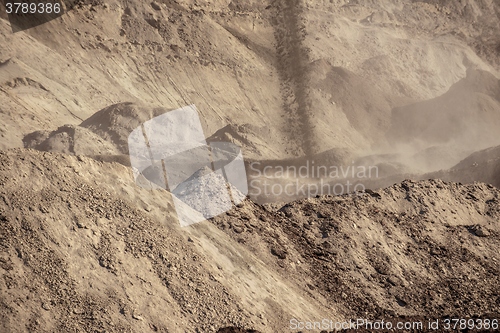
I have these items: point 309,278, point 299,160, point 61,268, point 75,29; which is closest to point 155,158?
point 299,160

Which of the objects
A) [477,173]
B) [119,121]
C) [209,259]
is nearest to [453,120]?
[477,173]

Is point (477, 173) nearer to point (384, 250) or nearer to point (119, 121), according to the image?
point (384, 250)

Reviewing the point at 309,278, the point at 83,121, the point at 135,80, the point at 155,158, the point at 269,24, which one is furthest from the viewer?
the point at 269,24

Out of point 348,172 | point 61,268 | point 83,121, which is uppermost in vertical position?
point 61,268

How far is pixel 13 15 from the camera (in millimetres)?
33062

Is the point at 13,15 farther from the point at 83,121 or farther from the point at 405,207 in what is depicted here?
the point at 405,207

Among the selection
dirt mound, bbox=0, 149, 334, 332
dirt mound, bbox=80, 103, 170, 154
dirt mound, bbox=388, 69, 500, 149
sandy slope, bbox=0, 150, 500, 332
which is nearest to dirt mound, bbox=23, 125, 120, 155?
dirt mound, bbox=80, 103, 170, 154

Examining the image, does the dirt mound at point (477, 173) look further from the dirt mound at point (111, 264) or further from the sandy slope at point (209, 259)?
the dirt mound at point (111, 264)

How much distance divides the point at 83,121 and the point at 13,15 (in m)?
6.75

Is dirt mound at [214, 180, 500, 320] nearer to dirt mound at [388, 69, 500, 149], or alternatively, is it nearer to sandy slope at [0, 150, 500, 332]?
sandy slope at [0, 150, 500, 332]

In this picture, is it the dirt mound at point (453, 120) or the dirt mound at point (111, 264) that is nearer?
the dirt mound at point (111, 264)

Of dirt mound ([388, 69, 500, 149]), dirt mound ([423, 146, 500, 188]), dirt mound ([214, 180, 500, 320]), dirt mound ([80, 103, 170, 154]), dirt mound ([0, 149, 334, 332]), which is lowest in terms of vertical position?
dirt mound ([388, 69, 500, 149])

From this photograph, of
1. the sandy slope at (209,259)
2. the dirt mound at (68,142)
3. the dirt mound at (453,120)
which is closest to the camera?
the sandy slope at (209,259)

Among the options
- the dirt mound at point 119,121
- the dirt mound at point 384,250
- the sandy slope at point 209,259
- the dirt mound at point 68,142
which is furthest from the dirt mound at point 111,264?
the dirt mound at point 119,121
